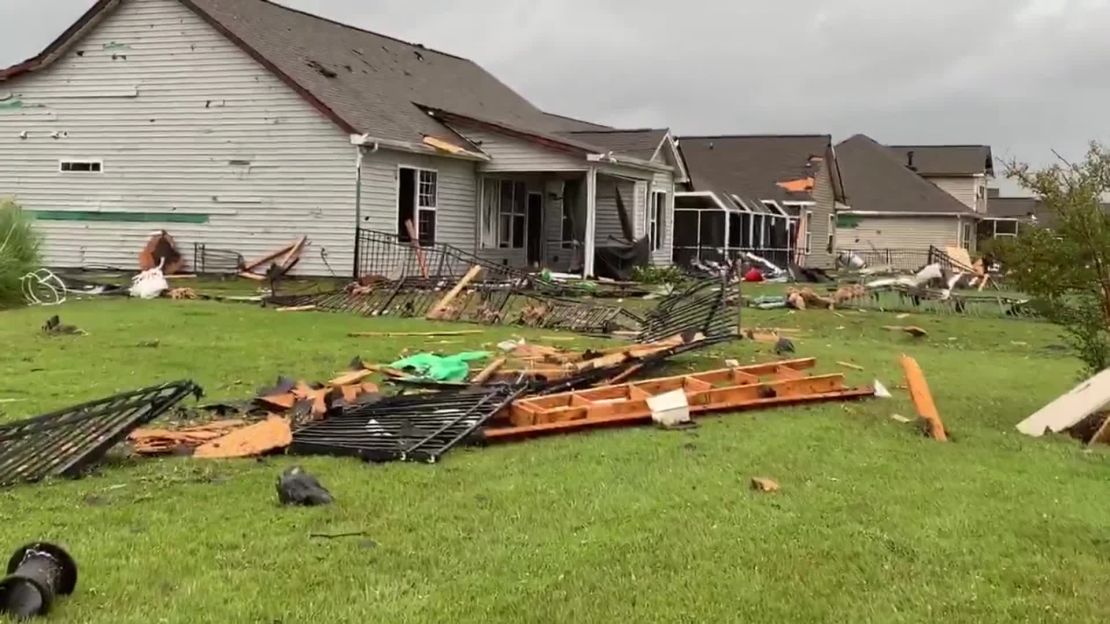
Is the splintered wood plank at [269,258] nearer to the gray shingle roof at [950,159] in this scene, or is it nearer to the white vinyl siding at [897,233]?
the white vinyl siding at [897,233]

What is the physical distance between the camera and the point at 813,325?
18.2 metres

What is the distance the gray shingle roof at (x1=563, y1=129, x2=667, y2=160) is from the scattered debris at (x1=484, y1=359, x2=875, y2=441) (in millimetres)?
18661

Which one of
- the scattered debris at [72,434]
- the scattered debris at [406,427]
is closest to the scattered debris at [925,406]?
the scattered debris at [406,427]

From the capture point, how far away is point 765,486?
625 cm

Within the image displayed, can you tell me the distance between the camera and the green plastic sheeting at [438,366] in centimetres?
1039

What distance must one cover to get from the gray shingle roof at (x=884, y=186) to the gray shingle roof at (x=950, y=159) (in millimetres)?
5763

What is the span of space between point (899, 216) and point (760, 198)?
16965 mm

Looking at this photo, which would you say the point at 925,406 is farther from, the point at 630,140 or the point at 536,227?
the point at 630,140

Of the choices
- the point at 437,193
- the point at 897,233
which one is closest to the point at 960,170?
the point at 897,233

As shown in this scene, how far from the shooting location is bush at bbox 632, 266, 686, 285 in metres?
26.6

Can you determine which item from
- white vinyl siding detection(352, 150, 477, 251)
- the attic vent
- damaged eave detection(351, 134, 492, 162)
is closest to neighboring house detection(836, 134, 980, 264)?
white vinyl siding detection(352, 150, 477, 251)

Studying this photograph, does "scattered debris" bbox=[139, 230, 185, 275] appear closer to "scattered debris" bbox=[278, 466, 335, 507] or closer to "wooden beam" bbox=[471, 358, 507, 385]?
"wooden beam" bbox=[471, 358, 507, 385]

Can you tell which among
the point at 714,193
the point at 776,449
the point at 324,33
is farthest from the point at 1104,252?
the point at 714,193

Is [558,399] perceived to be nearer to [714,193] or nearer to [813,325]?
[813,325]
